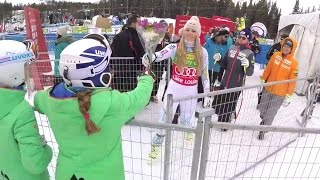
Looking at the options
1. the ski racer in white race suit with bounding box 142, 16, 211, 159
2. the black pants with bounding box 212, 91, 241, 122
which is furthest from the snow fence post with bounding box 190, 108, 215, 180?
the black pants with bounding box 212, 91, 241, 122

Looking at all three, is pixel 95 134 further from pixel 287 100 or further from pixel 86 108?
pixel 287 100

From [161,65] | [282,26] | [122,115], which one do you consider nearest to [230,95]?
[161,65]

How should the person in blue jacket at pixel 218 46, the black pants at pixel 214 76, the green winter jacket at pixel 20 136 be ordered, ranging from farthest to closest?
1. the black pants at pixel 214 76
2. the person in blue jacket at pixel 218 46
3. the green winter jacket at pixel 20 136

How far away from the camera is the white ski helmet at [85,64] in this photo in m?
1.57

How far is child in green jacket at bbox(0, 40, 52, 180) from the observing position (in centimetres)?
172

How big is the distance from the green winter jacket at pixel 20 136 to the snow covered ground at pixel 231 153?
79cm

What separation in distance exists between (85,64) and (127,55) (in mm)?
3860

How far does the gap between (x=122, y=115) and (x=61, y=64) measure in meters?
0.42

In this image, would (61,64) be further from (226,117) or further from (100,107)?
(226,117)

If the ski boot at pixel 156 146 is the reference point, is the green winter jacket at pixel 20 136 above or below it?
above

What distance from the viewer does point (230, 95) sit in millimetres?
4707

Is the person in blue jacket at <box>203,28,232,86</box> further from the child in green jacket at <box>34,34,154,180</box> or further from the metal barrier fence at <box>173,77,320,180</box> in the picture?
the child in green jacket at <box>34,34,154,180</box>

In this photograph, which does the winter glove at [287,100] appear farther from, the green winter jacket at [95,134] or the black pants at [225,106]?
the green winter jacket at [95,134]

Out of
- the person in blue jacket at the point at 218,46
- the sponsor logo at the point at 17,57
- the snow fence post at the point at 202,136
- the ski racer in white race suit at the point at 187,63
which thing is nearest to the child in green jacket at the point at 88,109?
the sponsor logo at the point at 17,57
